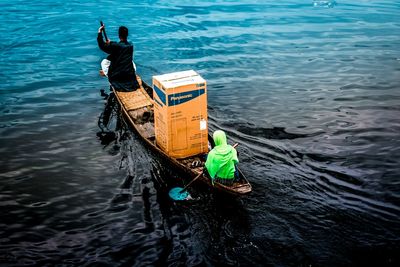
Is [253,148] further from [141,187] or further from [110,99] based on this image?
[110,99]

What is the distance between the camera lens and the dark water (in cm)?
648

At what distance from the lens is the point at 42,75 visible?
55.7 ft

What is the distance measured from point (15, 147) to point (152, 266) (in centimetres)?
683

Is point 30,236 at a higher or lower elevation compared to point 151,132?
lower

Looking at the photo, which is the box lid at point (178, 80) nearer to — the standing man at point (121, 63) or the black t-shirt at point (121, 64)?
the standing man at point (121, 63)

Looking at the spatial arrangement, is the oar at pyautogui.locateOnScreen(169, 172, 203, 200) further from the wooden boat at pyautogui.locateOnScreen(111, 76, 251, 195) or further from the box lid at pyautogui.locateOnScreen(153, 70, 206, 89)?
the box lid at pyautogui.locateOnScreen(153, 70, 206, 89)

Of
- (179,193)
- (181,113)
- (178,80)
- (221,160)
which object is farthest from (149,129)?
(221,160)

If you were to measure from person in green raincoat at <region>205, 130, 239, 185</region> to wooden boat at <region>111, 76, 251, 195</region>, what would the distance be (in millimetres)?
202

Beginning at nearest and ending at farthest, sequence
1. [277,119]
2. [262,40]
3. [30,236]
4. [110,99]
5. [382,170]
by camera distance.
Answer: [30,236]
[382,170]
[277,119]
[110,99]
[262,40]

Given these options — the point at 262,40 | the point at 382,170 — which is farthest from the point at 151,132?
the point at 262,40

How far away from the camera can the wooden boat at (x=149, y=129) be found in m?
7.37

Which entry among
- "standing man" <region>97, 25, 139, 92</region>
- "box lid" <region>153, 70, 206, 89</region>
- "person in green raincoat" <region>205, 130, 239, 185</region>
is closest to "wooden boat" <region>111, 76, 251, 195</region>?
"person in green raincoat" <region>205, 130, 239, 185</region>

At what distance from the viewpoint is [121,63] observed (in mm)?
12016

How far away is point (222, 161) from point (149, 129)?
383 cm
